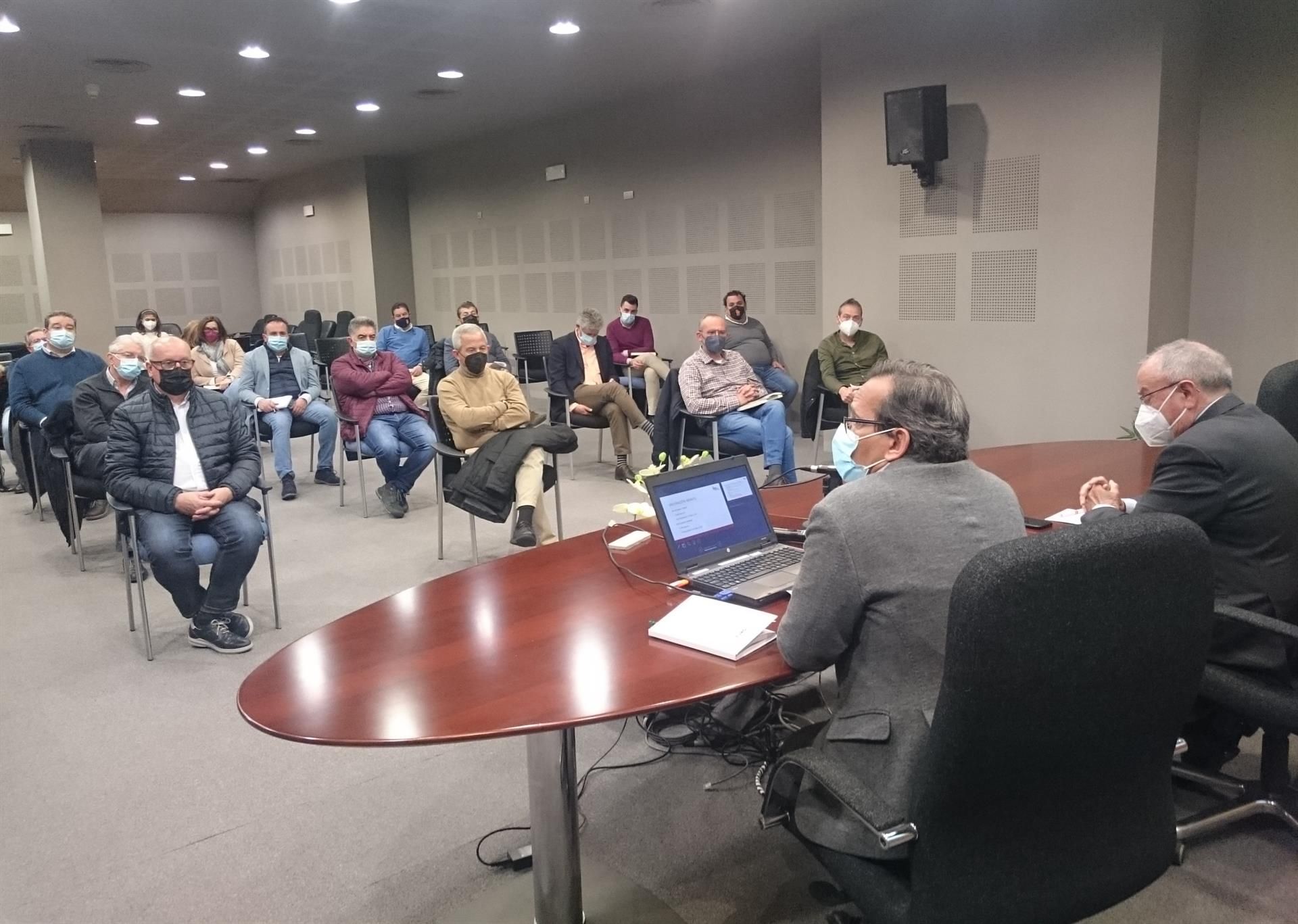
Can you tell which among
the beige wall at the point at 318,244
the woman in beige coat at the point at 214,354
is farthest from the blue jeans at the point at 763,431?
the beige wall at the point at 318,244

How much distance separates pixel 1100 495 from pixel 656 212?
24.4 ft

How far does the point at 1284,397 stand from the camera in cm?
364

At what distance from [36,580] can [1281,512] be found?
5265 millimetres

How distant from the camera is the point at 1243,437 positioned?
229cm

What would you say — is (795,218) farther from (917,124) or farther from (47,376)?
(47,376)

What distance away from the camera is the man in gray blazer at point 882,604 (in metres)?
1.65

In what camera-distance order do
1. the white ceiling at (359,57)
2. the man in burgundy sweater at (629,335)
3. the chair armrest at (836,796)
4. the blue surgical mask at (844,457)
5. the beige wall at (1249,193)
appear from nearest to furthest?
1. the chair armrest at (836,796)
2. the blue surgical mask at (844,457)
3. the beige wall at (1249,193)
4. the white ceiling at (359,57)
5. the man in burgundy sweater at (629,335)

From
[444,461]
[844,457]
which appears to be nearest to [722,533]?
[844,457]

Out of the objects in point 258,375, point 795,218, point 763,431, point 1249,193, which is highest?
point 795,218

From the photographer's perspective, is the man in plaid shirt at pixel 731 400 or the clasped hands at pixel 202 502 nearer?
the clasped hands at pixel 202 502

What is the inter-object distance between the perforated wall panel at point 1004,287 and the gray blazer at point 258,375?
4.64 metres

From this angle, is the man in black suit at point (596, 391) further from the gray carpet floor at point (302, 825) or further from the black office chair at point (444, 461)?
the gray carpet floor at point (302, 825)

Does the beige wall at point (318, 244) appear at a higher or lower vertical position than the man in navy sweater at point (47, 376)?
higher

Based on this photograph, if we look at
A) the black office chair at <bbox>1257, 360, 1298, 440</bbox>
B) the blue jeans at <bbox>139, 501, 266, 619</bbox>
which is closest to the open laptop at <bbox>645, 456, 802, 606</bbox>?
the blue jeans at <bbox>139, 501, 266, 619</bbox>
